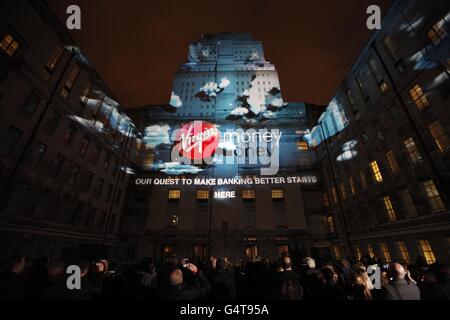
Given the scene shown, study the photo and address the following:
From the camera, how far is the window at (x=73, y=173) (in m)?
19.0

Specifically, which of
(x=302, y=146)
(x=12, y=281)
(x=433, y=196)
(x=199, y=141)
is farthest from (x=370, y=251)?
(x=12, y=281)

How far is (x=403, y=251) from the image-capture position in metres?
15.6

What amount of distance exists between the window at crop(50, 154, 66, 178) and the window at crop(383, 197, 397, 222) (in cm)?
2953

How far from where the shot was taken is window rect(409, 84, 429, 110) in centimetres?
1419

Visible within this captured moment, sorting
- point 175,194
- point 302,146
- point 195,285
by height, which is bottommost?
point 195,285

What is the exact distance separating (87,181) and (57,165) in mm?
4241

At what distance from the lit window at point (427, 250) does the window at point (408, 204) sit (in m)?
1.89

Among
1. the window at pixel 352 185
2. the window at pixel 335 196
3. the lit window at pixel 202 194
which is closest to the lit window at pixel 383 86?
the window at pixel 352 185

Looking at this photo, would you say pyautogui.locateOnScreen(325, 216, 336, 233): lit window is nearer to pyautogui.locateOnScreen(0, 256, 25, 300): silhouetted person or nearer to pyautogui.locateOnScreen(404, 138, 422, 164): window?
pyautogui.locateOnScreen(404, 138, 422, 164): window

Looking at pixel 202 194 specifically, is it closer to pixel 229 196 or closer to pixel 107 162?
pixel 229 196

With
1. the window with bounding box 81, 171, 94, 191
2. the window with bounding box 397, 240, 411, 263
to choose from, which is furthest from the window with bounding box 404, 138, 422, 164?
the window with bounding box 81, 171, 94, 191
